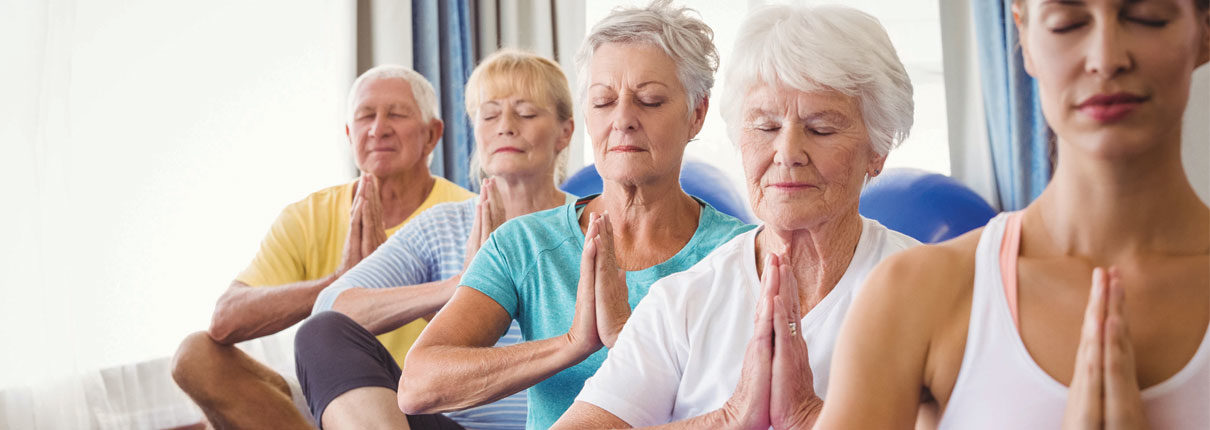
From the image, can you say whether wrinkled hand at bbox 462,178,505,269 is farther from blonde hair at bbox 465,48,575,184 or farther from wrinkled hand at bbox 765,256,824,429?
wrinkled hand at bbox 765,256,824,429

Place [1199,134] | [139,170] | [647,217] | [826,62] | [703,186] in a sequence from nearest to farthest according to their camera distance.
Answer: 1. [826,62]
2. [647,217]
3. [703,186]
4. [1199,134]
5. [139,170]

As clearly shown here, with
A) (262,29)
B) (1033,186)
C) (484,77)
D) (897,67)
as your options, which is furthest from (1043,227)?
(262,29)

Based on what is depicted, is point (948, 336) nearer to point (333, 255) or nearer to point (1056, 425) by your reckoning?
point (1056, 425)

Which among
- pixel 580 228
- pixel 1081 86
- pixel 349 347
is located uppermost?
pixel 1081 86

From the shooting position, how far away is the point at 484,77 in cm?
244

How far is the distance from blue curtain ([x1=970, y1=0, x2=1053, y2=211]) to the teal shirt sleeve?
2.01m

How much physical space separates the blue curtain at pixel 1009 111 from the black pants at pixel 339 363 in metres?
2.04

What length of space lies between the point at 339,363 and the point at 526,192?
0.63m

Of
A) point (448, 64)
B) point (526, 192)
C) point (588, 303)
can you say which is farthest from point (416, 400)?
point (448, 64)

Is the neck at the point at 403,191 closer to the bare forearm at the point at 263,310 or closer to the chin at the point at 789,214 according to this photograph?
the bare forearm at the point at 263,310

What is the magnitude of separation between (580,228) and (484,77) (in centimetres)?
76

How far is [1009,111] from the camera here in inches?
128

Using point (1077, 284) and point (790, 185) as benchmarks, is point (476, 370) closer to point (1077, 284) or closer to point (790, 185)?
point (790, 185)

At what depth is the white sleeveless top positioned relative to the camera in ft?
2.55
